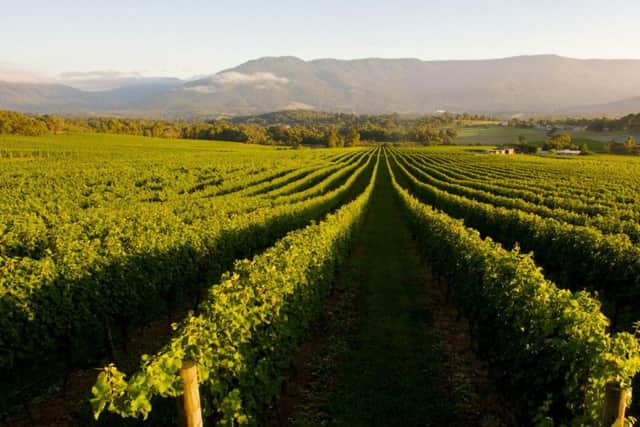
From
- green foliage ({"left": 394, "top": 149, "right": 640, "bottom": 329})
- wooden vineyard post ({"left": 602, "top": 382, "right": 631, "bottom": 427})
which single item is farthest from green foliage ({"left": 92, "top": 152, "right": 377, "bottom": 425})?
green foliage ({"left": 394, "top": 149, "right": 640, "bottom": 329})

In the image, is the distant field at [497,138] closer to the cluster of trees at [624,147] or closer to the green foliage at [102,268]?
the cluster of trees at [624,147]

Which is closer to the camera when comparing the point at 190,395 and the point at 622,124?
the point at 190,395

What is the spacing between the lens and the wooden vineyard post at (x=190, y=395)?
4.03 metres

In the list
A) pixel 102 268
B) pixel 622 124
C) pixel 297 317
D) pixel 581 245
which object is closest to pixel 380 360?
pixel 297 317

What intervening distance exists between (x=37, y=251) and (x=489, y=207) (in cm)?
1999

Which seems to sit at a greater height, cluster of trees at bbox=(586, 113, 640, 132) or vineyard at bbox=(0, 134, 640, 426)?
cluster of trees at bbox=(586, 113, 640, 132)

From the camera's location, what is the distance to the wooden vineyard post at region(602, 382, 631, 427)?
3.76 metres

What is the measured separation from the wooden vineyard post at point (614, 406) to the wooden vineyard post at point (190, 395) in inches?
161

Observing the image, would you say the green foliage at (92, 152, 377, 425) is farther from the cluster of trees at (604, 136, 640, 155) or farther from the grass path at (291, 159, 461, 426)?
the cluster of trees at (604, 136, 640, 155)

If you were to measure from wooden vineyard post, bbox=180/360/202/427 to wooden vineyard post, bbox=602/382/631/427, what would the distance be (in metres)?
Answer: 4.09

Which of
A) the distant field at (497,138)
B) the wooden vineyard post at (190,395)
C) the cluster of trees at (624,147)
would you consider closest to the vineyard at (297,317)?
the wooden vineyard post at (190,395)

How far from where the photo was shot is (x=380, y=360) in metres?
10.1

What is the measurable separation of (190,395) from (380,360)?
6.91 meters

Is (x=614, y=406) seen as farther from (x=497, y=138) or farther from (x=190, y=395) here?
(x=497, y=138)
